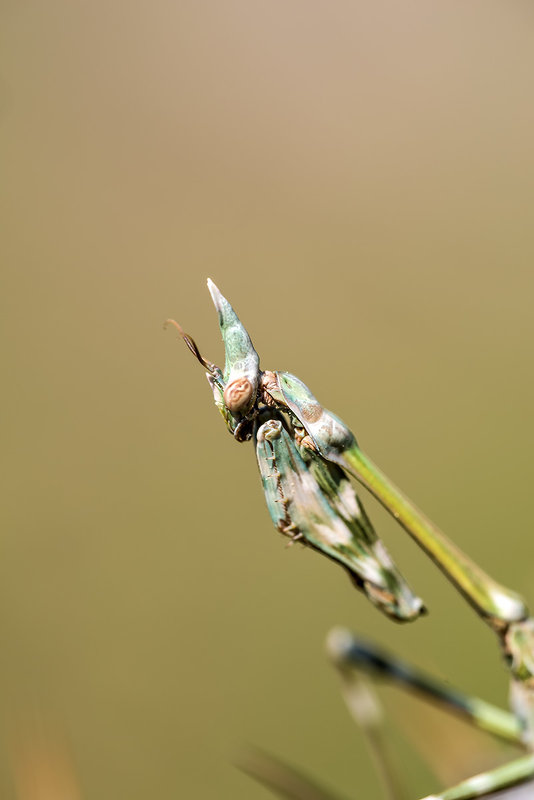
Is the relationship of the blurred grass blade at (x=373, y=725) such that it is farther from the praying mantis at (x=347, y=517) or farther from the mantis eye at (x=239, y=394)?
the mantis eye at (x=239, y=394)

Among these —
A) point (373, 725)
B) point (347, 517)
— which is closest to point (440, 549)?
point (347, 517)

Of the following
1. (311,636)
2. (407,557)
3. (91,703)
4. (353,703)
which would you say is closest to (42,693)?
(91,703)

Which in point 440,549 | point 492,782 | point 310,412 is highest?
point 310,412

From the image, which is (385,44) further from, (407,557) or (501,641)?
(501,641)

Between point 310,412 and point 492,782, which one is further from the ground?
A: point 310,412

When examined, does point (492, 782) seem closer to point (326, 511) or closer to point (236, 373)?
point (326, 511)

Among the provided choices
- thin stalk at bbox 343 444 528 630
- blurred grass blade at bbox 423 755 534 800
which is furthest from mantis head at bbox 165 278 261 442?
blurred grass blade at bbox 423 755 534 800

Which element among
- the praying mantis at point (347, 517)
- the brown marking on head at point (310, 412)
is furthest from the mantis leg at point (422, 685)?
the brown marking on head at point (310, 412)

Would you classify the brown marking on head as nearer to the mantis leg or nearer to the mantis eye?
the mantis eye
